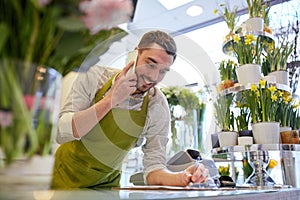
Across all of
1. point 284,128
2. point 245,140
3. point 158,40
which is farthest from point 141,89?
point 284,128

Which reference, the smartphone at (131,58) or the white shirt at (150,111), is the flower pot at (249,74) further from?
the smartphone at (131,58)

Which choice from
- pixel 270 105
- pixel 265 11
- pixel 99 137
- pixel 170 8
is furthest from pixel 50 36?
pixel 170 8

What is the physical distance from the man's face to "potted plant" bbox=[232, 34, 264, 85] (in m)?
0.57

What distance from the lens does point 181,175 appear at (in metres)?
0.93

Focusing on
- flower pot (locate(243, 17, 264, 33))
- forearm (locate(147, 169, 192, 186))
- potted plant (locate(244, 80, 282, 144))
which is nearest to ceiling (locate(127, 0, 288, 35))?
flower pot (locate(243, 17, 264, 33))

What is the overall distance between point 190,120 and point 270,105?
41cm

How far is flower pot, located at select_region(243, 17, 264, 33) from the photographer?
4.73 ft

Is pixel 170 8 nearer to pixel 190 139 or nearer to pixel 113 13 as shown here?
pixel 190 139

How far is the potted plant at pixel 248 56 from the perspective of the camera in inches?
53.8

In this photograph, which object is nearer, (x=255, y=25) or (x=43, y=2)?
(x=43, y=2)

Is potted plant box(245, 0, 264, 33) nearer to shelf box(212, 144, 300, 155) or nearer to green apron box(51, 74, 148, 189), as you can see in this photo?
shelf box(212, 144, 300, 155)

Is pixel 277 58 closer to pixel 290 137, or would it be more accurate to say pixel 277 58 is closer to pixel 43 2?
pixel 290 137

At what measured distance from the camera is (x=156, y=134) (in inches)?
42.3

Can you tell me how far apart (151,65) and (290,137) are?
0.79m
